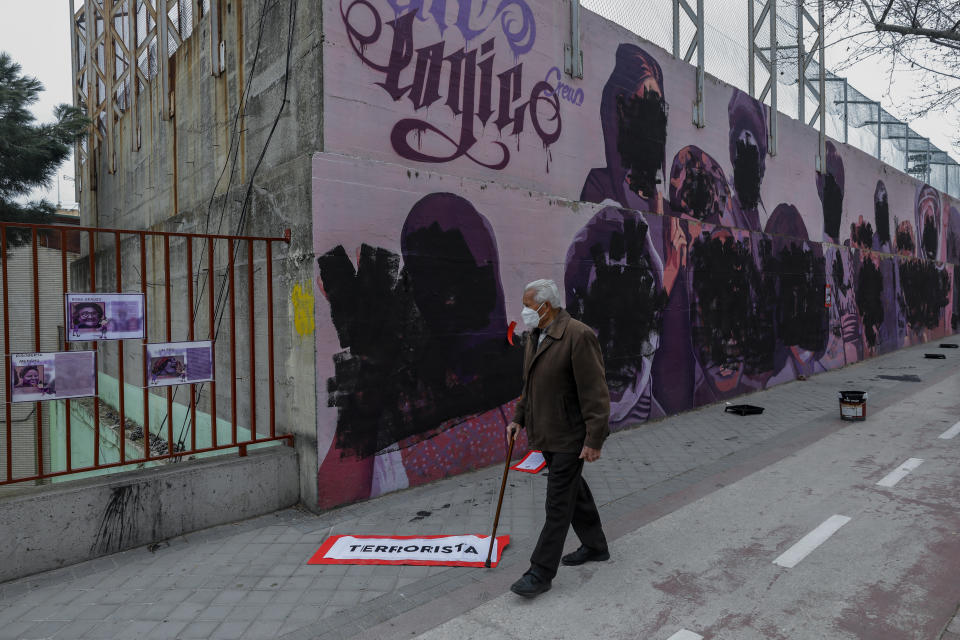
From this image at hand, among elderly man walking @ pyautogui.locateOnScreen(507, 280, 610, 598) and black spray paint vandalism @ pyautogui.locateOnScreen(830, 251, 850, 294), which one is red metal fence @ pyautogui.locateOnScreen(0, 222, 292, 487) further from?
black spray paint vandalism @ pyautogui.locateOnScreen(830, 251, 850, 294)

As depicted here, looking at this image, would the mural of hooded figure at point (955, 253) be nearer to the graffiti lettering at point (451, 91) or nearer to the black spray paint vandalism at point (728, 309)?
the black spray paint vandalism at point (728, 309)

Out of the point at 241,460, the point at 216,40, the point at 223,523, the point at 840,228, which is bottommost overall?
the point at 223,523

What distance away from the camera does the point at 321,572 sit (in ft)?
12.4

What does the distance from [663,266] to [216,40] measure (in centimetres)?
613

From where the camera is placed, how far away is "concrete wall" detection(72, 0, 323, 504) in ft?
16.1

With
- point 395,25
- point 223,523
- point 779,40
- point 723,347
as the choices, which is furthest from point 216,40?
point 779,40

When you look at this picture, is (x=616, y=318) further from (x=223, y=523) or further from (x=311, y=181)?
(x=223, y=523)

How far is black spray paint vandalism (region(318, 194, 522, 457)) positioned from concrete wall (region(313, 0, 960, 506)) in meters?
0.02

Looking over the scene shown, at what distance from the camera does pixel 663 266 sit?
8508 millimetres

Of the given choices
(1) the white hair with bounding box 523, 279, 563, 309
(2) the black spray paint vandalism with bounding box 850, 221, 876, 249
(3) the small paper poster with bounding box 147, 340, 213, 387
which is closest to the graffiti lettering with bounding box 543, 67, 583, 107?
(1) the white hair with bounding box 523, 279, 563, 309

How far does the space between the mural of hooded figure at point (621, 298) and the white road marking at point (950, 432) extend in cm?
315

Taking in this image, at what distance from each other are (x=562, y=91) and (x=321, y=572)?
5684 millimetres

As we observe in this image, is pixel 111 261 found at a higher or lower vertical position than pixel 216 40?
lower

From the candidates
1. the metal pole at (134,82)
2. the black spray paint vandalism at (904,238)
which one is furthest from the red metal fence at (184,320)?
the black spray paint vandalism at (904,238)
